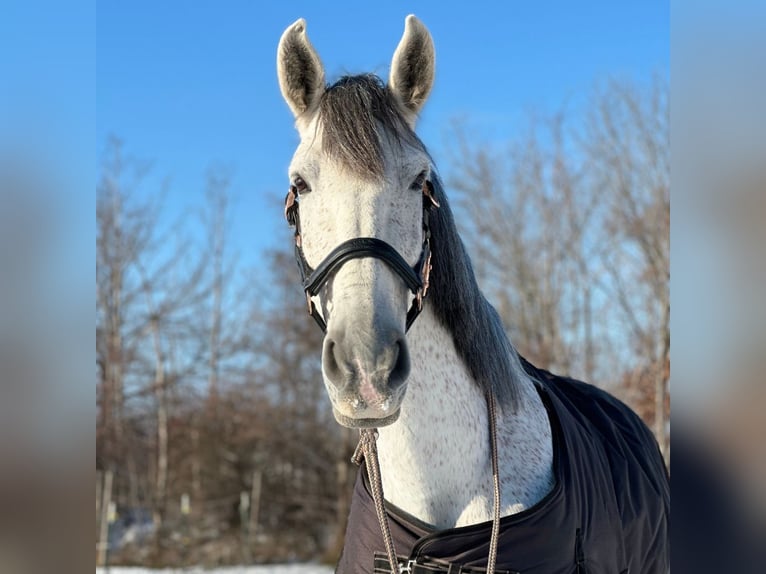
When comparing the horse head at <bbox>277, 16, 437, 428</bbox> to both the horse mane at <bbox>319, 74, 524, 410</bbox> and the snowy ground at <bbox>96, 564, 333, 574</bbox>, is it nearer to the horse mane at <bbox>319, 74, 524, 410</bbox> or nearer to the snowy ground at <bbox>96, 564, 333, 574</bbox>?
the horse mane at <bbox>319, 74, 524, 410</bbox>

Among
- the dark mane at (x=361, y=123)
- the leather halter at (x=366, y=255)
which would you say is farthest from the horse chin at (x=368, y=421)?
the dark mane at (x=361, y=123)

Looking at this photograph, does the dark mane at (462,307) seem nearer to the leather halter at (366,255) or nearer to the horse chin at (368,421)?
the leather halter at (366,255)

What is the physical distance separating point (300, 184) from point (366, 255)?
38 cm

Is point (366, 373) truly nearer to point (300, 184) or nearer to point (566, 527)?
point (300, 184)

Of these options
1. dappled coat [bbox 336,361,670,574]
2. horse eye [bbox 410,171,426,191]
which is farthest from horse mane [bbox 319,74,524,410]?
dappled coat [bbox 336,361,670,574]

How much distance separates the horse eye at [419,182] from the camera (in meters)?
1.87

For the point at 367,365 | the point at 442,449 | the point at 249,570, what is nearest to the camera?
the point at 367,365

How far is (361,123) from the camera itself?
1853 millimetres

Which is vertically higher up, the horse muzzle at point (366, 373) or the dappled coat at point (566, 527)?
the horse muzzle at point (366, 373)

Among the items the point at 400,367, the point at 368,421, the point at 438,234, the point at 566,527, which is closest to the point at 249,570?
the point at 566,527

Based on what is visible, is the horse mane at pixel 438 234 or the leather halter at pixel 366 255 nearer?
the leather halter at pixel 366 255
